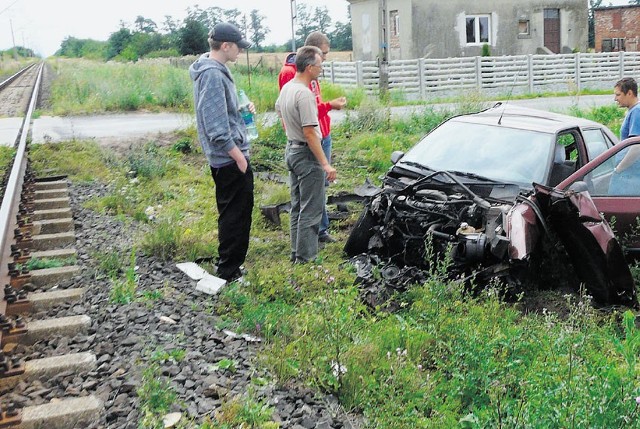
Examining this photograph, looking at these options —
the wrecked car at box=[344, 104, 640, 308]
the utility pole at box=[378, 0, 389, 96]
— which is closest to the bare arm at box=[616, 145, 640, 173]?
the wrecked car at box=[344, 104, 640, 308]

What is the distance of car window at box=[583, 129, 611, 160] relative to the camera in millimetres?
7887

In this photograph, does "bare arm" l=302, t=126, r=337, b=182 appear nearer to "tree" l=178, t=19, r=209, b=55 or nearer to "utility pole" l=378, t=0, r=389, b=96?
"utility pole" l=378, t=0, r=389, b=96

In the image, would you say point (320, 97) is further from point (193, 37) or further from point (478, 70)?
point (193, 37)

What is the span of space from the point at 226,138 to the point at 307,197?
1.27 metres

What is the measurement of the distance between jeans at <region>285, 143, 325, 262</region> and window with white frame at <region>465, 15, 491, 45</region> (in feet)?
94.4

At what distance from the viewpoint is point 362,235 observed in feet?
24.1

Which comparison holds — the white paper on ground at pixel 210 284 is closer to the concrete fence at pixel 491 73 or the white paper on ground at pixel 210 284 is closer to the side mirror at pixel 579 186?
the side mirror at pixel 579 186

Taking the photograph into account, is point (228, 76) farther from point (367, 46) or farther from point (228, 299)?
point (367, 46)

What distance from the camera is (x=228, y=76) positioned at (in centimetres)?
624

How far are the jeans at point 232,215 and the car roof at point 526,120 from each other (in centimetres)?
299

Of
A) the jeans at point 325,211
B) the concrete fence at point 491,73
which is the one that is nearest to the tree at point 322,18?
the concrete fence at point 491,73

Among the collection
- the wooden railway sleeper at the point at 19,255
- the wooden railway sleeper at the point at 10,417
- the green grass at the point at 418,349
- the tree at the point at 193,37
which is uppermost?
the tree at the point at 193,37

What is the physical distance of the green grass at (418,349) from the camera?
152 inches

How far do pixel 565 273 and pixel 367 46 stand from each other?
3137 cm
